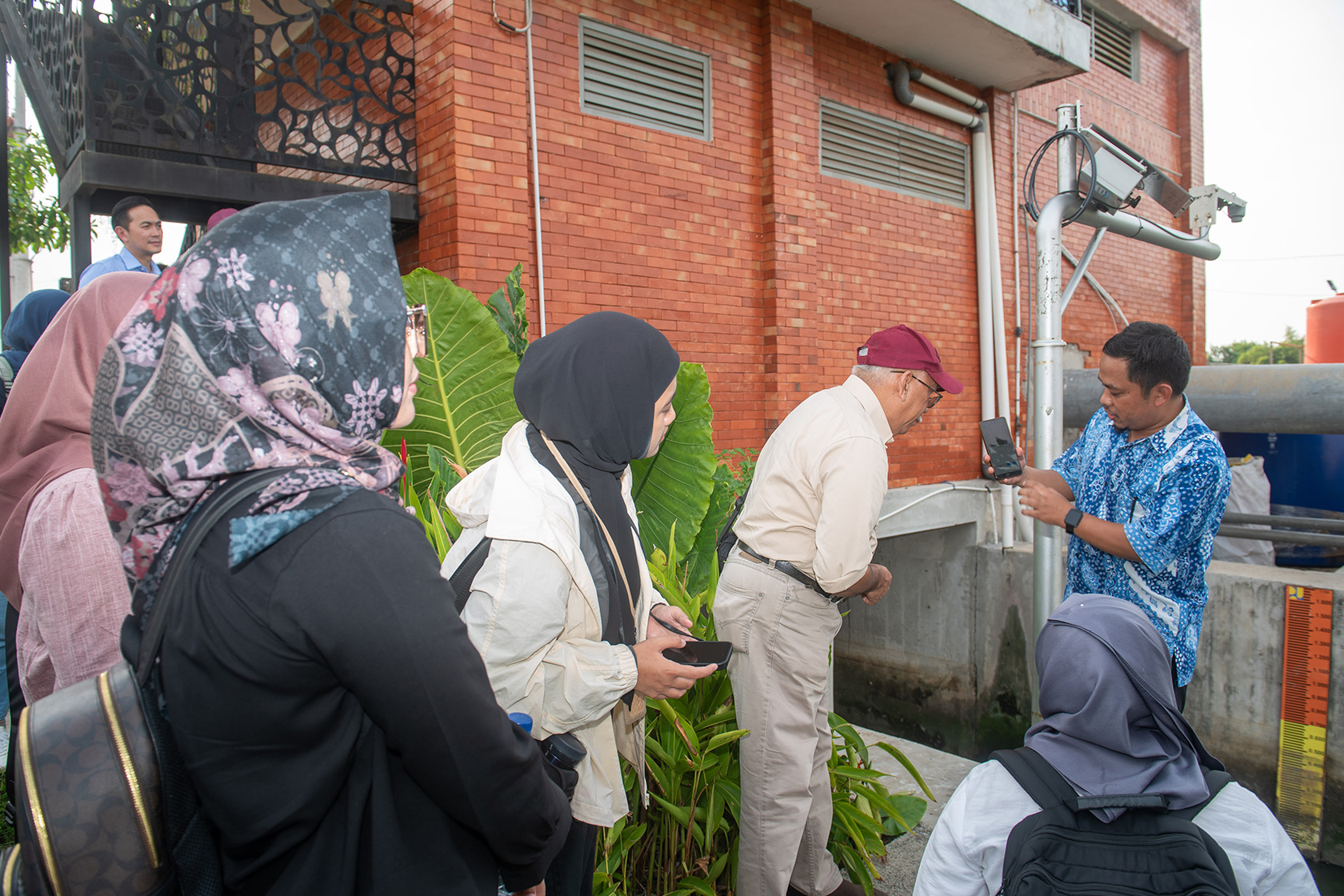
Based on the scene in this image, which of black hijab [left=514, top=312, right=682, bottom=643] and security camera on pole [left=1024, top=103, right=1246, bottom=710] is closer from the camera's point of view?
black hijab [left=514, top=312, right=682, bottom=643]

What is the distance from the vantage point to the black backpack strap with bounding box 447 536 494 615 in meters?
1.80

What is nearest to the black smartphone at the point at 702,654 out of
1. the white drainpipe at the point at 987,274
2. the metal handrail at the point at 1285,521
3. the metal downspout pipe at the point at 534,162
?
the metal downspout pipe at the point at 534,162

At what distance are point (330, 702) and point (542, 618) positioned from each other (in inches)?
26.8

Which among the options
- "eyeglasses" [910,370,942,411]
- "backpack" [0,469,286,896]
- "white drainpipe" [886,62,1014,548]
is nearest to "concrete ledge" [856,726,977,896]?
"eyeglasses" [910,370,942,411]

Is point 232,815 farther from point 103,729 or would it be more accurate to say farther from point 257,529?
point 257,529

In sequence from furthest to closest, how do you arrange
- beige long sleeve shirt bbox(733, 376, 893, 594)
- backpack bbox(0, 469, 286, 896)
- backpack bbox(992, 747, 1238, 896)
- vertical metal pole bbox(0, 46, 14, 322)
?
1. vertical metal pole bbox(0, 46, 14, 322)
2. beige long sleeve shirt bbox(733, 376, 893, 594)
3. backpack bbox(992, 747, 1238, 896)
4. backpack bbox(0, 469, 286, 896)

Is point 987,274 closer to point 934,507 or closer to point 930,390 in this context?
point 934,507

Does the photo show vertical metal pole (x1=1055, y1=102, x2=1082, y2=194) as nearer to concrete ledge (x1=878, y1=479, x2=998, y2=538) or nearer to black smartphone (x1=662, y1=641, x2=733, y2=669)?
concrete ledge (x1=878, y1=479, x2=998, y2=538)

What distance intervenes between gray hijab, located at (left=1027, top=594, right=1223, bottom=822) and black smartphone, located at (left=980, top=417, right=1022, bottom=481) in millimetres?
1877

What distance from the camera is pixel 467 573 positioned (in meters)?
1.81

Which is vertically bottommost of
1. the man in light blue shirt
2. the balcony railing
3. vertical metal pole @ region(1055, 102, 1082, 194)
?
the man in light blue shirt

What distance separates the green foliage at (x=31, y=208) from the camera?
29.4 feet

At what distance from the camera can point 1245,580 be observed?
602cm

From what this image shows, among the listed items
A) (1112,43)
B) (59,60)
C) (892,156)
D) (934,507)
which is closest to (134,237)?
(59,60)
